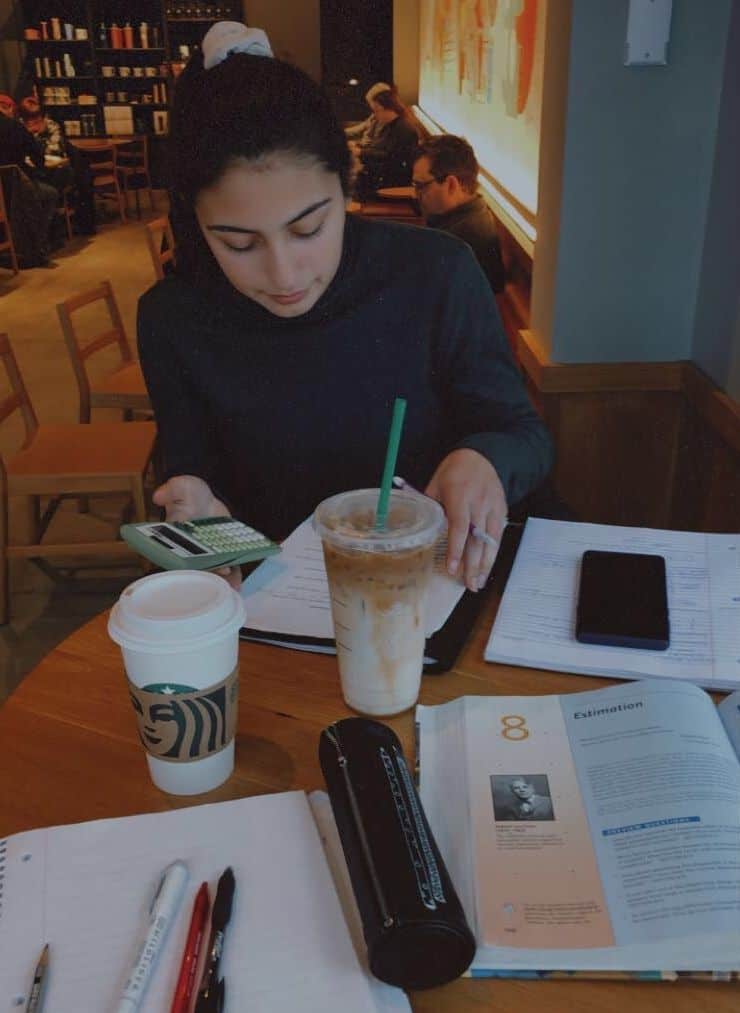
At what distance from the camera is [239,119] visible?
1.08 meters

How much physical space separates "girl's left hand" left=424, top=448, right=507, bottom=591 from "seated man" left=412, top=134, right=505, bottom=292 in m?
2.23

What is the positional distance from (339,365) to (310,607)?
0.52 metres

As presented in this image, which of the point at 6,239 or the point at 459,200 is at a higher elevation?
the point at 459,200

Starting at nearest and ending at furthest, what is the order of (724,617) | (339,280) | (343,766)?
(343,766)
(724,617)
(339,280)

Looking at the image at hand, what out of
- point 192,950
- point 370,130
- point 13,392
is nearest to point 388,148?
point 370,130

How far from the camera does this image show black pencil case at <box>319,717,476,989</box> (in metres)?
0.54

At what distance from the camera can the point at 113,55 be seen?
9.73 metres

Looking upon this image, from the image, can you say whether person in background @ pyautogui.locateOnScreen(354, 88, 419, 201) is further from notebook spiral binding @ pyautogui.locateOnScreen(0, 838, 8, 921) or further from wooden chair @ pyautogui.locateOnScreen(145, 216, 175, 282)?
notebook spiral binding @ pyautogui.locateOnScreen(0, 838, 8, 921)

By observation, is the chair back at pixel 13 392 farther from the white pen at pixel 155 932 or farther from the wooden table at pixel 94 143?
the wooden table at pixel 94 143

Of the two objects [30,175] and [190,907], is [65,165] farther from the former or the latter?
[190,907]

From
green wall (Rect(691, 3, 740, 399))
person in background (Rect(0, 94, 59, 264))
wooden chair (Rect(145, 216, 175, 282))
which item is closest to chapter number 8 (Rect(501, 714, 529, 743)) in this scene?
green wall (Rect(691, 3, 740, 399))

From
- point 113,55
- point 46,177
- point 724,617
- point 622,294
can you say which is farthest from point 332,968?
point 113,55

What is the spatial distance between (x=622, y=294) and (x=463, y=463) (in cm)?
125

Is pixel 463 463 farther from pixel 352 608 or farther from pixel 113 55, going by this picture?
pixel 113 55
